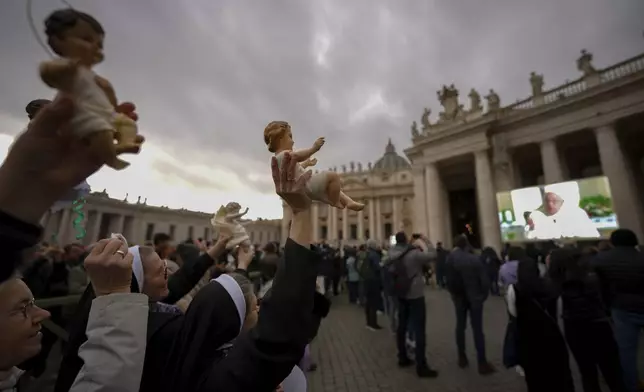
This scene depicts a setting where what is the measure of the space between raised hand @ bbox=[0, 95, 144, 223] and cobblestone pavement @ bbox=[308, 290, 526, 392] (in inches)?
200

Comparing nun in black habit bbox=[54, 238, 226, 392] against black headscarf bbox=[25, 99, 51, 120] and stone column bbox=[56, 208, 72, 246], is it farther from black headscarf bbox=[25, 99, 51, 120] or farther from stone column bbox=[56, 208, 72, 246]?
black headscarf bbox=[25, 99, 51, 120]

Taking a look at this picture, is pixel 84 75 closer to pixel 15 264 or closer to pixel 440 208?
pixel 15 264

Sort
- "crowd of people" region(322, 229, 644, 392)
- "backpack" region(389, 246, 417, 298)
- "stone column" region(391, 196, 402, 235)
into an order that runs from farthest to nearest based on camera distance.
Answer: "stone column" region(391, 196, 402, 235)
"backpack" region(389, 246, 417, 298)
"crowd of people" region(322, 229, 644, 392)

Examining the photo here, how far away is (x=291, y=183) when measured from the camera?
112 cm

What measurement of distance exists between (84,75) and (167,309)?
119 centimetres

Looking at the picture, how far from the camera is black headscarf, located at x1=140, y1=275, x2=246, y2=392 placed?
1137mm

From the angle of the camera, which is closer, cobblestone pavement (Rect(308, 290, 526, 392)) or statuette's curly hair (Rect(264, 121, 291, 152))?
statuette's curly hair (Rect(264, 121, 291, 152))

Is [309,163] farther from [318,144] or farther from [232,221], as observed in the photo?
[232,221]

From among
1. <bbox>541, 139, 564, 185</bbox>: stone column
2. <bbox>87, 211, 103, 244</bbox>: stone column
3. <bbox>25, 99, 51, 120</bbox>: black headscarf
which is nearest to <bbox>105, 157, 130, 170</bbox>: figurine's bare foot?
<bbox>25, 99, 51, 120</bbox>: black headscarf

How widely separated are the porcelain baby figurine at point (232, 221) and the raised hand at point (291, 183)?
5.81ft

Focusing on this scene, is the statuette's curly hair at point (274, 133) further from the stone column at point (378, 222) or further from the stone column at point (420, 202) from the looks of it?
the stone column at point (378, 222)

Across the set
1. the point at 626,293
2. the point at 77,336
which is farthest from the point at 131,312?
the point at 626,293

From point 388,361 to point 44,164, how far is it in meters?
6.52

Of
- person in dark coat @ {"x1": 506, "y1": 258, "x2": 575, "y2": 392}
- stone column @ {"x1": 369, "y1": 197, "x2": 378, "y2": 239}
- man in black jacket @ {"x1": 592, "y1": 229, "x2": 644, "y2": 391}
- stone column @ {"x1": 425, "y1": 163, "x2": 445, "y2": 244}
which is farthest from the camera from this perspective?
stone column @ {"x1": 369, "y1": 197, "x2": 378, "y2": 239}
